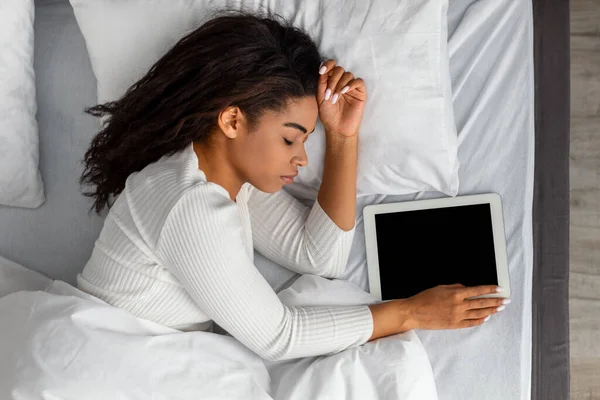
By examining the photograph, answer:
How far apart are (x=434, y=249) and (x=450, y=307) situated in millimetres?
128

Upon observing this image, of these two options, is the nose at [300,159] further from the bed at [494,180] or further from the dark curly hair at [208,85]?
the bed at [494,180]

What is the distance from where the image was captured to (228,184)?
3.96 ft

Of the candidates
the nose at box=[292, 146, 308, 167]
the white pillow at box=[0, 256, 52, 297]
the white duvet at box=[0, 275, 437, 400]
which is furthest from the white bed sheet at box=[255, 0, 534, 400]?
the white pillow at box=[0, 256, 52, 297]

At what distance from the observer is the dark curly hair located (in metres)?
1.11

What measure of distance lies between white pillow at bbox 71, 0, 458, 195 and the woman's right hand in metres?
0.20

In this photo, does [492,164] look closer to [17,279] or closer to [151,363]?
[151,363]

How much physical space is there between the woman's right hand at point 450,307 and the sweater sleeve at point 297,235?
17 cm

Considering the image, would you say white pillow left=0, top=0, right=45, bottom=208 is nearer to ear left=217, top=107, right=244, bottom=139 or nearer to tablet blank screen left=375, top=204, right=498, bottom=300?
ear left=217, top=107, right=244, bottom=139

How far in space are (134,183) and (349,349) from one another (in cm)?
48

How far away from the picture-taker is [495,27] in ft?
4.58

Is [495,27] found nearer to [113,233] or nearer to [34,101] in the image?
[113,233]

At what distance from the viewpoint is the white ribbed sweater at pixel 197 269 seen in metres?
1.08

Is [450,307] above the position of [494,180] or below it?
below

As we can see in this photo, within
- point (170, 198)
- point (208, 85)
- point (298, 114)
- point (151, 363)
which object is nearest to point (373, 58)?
point (298, 114)
